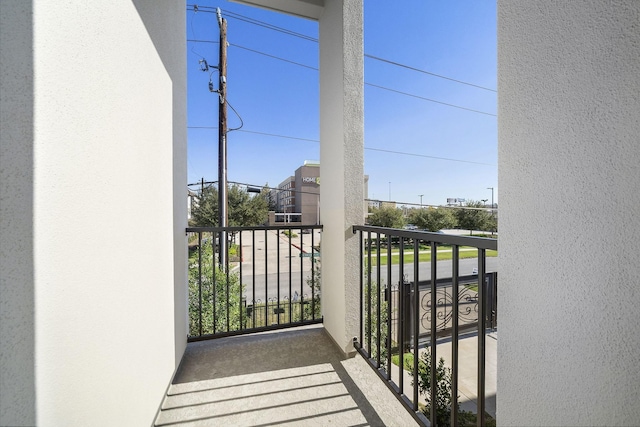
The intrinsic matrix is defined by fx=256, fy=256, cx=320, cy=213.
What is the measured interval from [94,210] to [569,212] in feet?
4.18

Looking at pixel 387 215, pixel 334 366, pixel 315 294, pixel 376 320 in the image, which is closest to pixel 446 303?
pixel 376 320

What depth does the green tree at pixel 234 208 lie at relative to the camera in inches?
364

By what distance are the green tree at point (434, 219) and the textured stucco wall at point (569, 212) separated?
7839mm

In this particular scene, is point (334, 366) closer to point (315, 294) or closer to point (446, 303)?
point (446, 303)

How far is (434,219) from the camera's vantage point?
845cm

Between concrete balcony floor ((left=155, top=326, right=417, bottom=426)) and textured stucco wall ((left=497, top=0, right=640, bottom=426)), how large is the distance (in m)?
0.85

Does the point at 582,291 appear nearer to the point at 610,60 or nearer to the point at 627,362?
the point at 627,362

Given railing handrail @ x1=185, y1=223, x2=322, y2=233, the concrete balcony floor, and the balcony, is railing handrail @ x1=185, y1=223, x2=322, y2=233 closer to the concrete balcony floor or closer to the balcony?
the balcony

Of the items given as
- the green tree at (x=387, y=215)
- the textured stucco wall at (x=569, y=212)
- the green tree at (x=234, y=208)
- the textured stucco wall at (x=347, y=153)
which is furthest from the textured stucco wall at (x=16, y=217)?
the green tree at (x=234, y=208)

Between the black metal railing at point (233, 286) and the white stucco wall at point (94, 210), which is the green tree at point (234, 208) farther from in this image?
the white stucco wall at point (94, 210)

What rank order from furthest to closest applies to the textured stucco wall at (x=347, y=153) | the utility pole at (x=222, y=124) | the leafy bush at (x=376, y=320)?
the utility pole at (x=222, y=124)
the textured stucco wall at (x=347, y=153)
the leafy bush at (x=376, y=320)

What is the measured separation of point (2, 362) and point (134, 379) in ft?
2.23

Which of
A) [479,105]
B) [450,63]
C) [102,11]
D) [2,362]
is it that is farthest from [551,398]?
[479,105]

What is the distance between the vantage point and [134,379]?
105 cm
